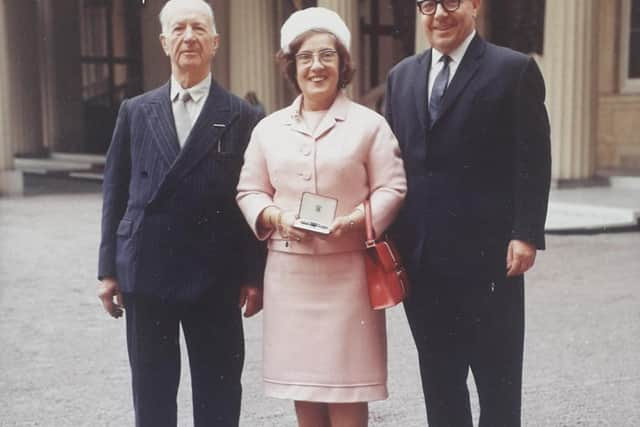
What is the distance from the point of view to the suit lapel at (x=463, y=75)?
3162 millimetres

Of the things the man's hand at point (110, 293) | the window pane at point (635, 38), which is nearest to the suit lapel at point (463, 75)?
the man's hand at point (110, 293)

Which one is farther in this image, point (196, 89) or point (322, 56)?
point (196, 89)

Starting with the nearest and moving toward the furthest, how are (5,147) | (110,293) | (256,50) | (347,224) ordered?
(347,224) → (110,293) → (5,147) → (256,50)

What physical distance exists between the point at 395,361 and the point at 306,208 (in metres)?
2.83

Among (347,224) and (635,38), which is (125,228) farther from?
(635,38)

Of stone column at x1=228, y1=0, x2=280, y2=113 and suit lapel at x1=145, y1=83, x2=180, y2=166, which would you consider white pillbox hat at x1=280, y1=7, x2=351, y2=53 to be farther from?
stone column at x1=228, y1=0, x2=280, y2=113

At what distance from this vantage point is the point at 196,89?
130 inches

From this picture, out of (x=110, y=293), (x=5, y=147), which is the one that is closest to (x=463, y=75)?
(x=110, y=293)

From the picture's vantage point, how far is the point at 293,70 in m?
3.19

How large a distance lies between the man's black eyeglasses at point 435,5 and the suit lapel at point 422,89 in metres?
0.21

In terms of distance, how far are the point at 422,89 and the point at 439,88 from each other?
6 cm

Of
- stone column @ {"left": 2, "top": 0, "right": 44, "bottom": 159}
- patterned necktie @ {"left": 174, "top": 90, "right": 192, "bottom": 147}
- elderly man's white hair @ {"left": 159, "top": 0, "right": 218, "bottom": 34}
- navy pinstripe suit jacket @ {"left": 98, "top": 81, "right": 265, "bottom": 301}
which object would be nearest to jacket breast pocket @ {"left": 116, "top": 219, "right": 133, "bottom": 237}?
navy pinstripe suit jacket @ {"left": 98, "top": 81, "right": 265, "bottom": 301}

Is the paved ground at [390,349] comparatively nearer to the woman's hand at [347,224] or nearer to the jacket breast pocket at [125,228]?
the jacket breast pocket at [125,228]

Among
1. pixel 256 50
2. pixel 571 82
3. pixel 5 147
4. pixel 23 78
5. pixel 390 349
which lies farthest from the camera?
pixel 23 78
